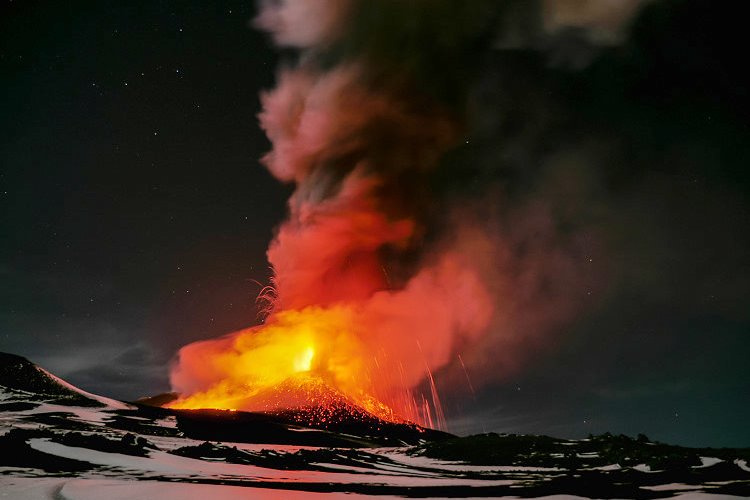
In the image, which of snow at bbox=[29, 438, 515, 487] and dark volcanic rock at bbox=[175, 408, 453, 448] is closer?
snow at bbox=[29, 438, 515, 487]

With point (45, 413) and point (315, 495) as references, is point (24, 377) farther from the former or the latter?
point (315, 495)

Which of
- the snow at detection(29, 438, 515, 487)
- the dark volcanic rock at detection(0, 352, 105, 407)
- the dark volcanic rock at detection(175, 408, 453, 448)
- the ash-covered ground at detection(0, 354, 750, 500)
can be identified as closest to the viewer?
the ash-covered ground at detection(0, 354, 750, 500)

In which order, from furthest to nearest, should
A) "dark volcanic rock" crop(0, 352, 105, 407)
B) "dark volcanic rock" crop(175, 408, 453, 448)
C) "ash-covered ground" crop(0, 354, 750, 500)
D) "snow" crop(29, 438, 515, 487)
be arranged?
"dark volcanic rock" crop(0, 352, 105, 407), "dark volcanic rock" crop(175, 408, 453, 448), "snow" crop(29, 438, 515, 487), "ash-covered ground" crop(0, 354, 750, 500)

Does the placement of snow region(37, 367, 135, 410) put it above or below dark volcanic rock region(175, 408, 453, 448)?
above

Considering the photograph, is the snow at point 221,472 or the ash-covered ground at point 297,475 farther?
the snow at point 221,472

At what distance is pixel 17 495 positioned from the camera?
29.2 m

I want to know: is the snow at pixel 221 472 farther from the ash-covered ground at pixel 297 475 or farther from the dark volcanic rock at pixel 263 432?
the dark volcanic rock at pixel 263 432

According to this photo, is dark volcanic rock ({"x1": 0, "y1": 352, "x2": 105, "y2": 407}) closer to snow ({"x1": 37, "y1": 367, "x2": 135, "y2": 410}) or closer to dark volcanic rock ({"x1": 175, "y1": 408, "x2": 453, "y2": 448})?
snow ({"x1": 37, "y1": 367, "x2": 135, "y2": 410})

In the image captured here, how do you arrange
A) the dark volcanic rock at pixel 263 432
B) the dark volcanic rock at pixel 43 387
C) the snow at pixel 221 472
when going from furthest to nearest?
the dark volcanic rock at pixel 43 387, the dark volcanic rock at pixel 263 432, the snow at pixel 221 472

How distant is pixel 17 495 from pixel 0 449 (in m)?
33.1

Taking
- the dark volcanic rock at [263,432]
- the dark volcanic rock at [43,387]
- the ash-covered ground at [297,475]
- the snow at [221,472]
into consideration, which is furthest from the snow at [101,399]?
the snow at [221,472]

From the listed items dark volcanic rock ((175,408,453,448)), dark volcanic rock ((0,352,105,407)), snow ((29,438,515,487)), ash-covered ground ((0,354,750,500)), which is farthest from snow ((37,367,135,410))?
snow ((29,438,515,487))

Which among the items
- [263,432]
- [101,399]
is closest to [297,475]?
[263,432]

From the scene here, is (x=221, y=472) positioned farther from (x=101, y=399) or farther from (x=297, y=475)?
(x=101, y=399)
